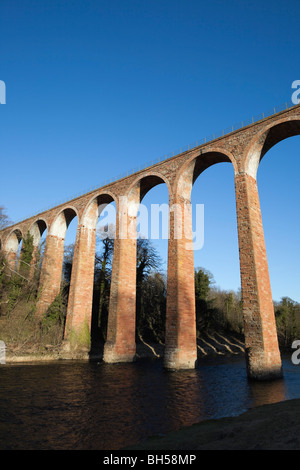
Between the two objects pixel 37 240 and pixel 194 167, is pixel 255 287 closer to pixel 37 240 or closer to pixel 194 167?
pixel 194 167

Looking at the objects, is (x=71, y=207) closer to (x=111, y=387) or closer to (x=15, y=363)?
(x=15, y=363)

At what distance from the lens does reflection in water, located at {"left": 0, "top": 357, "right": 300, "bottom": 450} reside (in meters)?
5.39

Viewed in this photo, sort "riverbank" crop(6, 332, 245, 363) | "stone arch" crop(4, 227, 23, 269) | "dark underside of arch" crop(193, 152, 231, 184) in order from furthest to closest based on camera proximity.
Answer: "stone arch" crop(4, 227, 23, 269)
"riverbank" crop(6, 332, 245, 363)
"dark underside of arch" crop(193, 152, 231, 184)

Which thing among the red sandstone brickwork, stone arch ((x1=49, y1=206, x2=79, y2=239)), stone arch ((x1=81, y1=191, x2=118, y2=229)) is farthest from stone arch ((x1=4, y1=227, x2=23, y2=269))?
the red sandstone brickwork

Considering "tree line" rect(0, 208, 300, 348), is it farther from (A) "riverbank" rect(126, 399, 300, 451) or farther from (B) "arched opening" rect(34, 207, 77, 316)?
(A) "riverbank" rect(126, 399, 300, 451)

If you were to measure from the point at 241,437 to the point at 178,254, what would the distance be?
36.4 feet

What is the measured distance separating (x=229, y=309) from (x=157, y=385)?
29.1 meters

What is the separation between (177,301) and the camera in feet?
47.2

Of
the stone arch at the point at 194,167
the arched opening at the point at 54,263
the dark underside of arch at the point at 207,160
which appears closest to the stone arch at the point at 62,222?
the arched opening at the point at 54,263

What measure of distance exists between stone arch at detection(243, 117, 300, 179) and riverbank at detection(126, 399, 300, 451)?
36.8 feet

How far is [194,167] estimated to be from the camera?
16.8 metres

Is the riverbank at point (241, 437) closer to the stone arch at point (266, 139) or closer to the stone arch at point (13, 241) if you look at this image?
the stone arch at point (266, 139)
